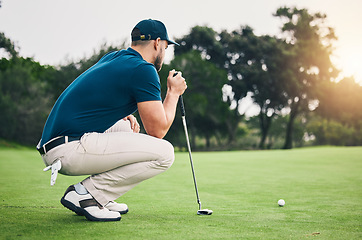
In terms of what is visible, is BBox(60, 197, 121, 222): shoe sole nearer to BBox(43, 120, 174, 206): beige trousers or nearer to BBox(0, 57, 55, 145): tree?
BBox(43, 120, 174, 206): beige trousers

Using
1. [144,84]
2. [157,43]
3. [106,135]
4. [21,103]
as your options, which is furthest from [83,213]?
[21,103]

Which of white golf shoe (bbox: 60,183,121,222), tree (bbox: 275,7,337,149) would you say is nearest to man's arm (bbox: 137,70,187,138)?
white golf shoe (bbox: 60,183,121,222)

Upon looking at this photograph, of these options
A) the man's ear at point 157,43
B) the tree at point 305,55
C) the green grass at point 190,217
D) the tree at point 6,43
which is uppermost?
the tree at point 305,55

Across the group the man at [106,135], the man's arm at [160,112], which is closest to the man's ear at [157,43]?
the man at [106,135]

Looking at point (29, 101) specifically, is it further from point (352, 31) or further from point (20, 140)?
point (352, 31)

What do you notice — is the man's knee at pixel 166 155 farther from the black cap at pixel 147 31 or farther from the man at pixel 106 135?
the black cap at pixel 147 31

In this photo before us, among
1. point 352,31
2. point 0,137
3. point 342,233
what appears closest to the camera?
point 342,233

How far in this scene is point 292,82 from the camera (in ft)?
134

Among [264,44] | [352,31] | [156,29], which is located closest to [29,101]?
[264,44]

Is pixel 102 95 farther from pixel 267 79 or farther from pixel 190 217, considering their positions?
pixel 267 79

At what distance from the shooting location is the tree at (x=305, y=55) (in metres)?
41.3

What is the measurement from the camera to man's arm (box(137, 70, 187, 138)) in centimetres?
300

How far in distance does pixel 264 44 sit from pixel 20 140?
86.2 feet

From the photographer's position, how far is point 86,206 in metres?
3.06
